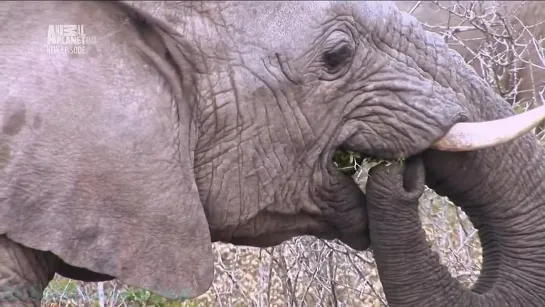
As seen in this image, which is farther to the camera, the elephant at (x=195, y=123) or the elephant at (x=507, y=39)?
the elephant at (x=507, y=39)

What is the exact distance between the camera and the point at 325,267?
359cm

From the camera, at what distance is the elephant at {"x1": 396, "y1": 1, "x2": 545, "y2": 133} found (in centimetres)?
383

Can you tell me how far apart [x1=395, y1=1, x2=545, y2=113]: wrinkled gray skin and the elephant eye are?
1619 mm

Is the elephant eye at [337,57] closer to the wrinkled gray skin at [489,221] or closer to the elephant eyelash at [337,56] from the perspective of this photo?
the elephant eyelash at [337,56]

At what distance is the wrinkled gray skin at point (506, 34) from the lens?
4.11m

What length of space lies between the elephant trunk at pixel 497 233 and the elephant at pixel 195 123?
9 centimetres

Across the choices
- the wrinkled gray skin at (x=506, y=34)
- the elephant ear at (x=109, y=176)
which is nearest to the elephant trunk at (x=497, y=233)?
the elephant ear at (x=109, y=176)

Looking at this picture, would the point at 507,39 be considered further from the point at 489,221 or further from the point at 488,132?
the point at 488,132

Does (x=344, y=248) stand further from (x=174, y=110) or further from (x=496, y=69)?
(x=174, y=110)

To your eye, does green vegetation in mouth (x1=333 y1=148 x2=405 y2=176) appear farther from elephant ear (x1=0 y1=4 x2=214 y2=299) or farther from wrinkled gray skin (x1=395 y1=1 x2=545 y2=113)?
wrinkled gray skin (x1=395 y1=1 x2=545 y2=113)

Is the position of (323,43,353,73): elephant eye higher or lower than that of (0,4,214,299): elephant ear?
higher

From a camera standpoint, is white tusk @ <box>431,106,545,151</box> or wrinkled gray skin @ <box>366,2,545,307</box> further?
wrinkled gray skin @ <box>366,2,545,307</box>

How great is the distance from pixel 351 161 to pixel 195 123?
0.39 meters

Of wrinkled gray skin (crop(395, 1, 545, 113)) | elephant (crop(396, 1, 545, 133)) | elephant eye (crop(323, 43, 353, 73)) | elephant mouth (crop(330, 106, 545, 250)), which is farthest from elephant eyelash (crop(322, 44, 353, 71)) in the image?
wrinkled gray skin (crop(395, 1, 545, 113))
